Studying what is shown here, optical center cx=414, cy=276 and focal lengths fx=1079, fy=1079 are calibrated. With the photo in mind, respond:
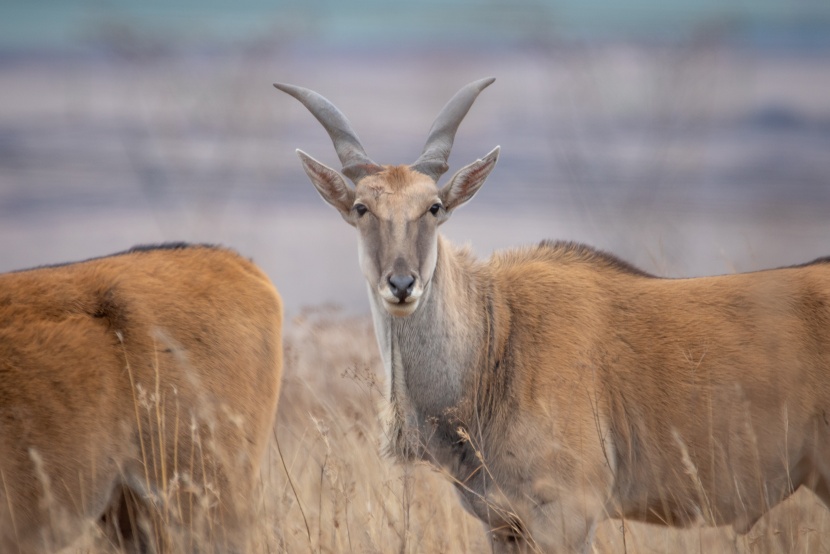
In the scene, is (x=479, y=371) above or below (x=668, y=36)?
below

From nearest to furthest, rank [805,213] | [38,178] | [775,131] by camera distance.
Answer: [805,213] → [775,131] → [38,178]

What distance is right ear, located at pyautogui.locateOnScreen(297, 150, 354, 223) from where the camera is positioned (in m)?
6.43

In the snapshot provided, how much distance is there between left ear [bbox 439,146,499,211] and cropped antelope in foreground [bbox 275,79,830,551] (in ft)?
0.36

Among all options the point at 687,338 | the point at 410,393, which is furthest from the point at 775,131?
the point at 410,393

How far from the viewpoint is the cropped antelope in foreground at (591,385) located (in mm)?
5695

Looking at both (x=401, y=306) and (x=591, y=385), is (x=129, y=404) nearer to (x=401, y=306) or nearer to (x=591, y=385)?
(x=401, y=306)

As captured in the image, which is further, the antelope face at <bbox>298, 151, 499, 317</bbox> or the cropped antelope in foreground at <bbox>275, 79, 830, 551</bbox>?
the antelope face at <bbox>298, 151, 499, 317</bbox>

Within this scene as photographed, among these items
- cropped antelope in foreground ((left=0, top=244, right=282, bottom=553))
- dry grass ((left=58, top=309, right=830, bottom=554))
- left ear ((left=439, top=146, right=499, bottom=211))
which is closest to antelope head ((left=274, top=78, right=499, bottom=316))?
left ear ((left=439, top=146, right=499, bottom=211))

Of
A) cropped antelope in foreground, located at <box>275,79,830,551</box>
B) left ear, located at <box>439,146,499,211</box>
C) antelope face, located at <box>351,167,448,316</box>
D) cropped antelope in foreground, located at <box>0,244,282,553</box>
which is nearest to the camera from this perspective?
cropped antelope in foreground, located at <box>0,244,282,553</box>

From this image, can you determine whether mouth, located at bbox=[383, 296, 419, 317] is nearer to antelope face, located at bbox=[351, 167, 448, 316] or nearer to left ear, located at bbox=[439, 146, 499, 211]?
antelope face, located at bbox=[351, 167, 448, 316]

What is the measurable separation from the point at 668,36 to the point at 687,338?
3.36 metres

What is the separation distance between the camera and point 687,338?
6.02 m

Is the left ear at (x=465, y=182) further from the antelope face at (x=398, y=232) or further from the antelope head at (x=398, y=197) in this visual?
the antelope face at (x=398, y=232)

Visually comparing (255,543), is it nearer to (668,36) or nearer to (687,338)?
(687,338)
